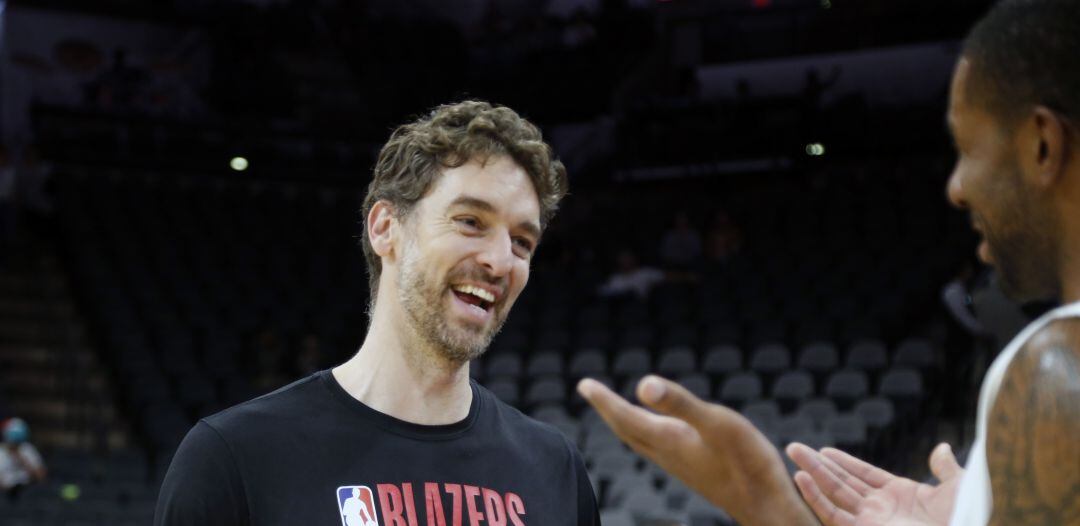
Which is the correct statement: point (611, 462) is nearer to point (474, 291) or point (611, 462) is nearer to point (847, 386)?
point (847, 386)

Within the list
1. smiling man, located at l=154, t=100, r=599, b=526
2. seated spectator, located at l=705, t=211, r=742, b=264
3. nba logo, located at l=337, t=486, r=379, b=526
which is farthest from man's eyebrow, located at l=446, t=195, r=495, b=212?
seated spectator, located at l=705, t=211, r=742, b=264

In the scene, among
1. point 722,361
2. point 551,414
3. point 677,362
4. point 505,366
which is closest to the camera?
point 551,414

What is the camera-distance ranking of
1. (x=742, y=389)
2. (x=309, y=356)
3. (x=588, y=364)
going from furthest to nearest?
1. (x=309, y=356)
2. (x=588, y=364)
3. (x=742, y=389)

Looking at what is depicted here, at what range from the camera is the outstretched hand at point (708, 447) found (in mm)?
1148

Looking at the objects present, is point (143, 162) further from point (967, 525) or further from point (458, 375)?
point (967, 525)

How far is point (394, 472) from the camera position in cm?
219

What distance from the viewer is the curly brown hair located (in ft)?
7.76

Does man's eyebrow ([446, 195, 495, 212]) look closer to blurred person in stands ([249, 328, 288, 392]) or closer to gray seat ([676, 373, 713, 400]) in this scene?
gray seat ([676, 373, 713, 400])

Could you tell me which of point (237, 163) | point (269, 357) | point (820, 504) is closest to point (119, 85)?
point (237, 163)

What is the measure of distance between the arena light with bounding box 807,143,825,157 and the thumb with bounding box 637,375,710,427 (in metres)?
14.0

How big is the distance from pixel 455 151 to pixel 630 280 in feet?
32.9

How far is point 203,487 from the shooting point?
80.4 inches

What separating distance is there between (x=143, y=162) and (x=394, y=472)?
14.2m

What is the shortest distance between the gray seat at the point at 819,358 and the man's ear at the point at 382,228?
7486 millimetres
